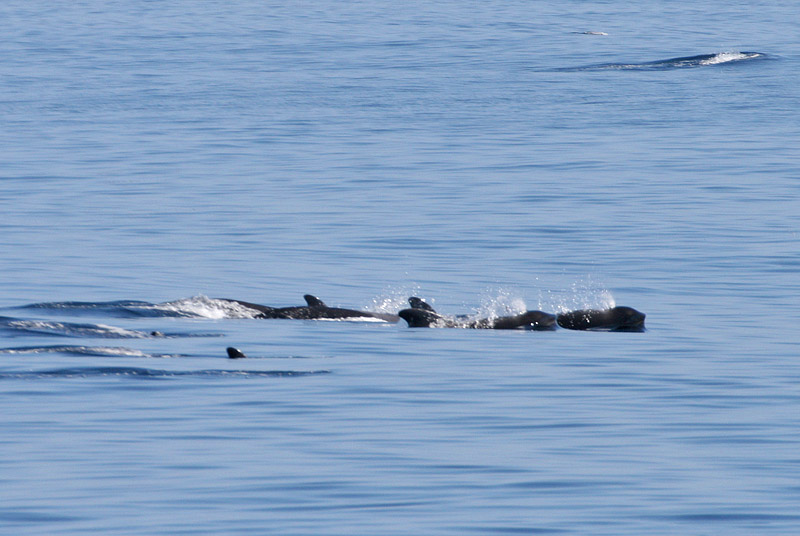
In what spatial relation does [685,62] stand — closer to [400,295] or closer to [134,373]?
[400,295]

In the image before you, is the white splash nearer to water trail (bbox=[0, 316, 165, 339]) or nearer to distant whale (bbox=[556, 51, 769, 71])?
distant whale (bbox=[556, 51, 769, 71])

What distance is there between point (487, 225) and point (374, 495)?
51.8ft

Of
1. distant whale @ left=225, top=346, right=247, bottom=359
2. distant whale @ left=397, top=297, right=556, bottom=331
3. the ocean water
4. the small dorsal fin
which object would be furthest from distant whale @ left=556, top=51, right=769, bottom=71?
distant whale @ left=225, top=346, right=247, bottom=359

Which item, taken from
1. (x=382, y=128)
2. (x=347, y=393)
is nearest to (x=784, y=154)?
(x=382, y=128)

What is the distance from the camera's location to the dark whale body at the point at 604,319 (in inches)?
692

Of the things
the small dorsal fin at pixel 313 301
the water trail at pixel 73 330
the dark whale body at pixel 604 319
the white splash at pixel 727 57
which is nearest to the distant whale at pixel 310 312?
the small dorsal fin at pixel 313 301

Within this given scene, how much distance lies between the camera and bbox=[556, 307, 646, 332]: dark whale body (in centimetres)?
1758

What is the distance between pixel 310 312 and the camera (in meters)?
17.8

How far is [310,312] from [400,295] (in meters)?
2.37

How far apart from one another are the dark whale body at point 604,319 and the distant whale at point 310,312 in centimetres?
198

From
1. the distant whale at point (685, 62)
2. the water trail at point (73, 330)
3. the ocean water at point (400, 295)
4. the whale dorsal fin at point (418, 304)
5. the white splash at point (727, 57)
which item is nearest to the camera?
the ocean water at point (400, 295)

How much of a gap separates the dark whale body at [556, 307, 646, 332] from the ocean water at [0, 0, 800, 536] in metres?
0.26

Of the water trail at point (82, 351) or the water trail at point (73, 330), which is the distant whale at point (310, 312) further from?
the water trail at point (82, 351)

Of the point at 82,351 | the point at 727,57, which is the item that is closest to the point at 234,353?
the point at 82,351
